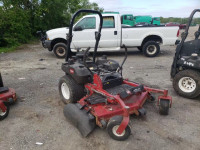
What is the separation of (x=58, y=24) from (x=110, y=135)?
54.9ft

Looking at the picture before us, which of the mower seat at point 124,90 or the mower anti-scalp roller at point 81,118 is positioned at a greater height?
the mower seat at point 124,90

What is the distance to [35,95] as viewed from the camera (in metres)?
5.00

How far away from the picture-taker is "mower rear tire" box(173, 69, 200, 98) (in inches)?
173

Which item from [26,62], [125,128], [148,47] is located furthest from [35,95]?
[148,47]

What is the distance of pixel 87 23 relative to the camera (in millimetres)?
8758

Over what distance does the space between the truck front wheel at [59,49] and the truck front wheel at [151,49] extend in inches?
152

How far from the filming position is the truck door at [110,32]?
8.84m

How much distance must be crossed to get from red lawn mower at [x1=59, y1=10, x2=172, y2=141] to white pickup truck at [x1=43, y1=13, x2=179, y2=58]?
4.58 m

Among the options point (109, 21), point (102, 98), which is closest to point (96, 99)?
point (102, 98)

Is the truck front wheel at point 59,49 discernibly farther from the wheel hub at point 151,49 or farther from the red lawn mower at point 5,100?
the red lawn mower at point 5,100

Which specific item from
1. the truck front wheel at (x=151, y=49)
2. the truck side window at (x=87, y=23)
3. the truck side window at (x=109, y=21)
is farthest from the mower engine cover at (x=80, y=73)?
the truck front wheel at (x=151, y=49)

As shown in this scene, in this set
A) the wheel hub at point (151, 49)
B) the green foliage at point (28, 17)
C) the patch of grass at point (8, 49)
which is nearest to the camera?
the wheel hub at point (151, 49)

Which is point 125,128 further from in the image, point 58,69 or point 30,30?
point 30,30

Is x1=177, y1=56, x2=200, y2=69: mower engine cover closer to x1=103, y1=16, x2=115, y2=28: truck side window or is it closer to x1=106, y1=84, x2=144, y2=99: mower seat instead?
x1=106, y1=84, x2=144, y2=99: mower seat
